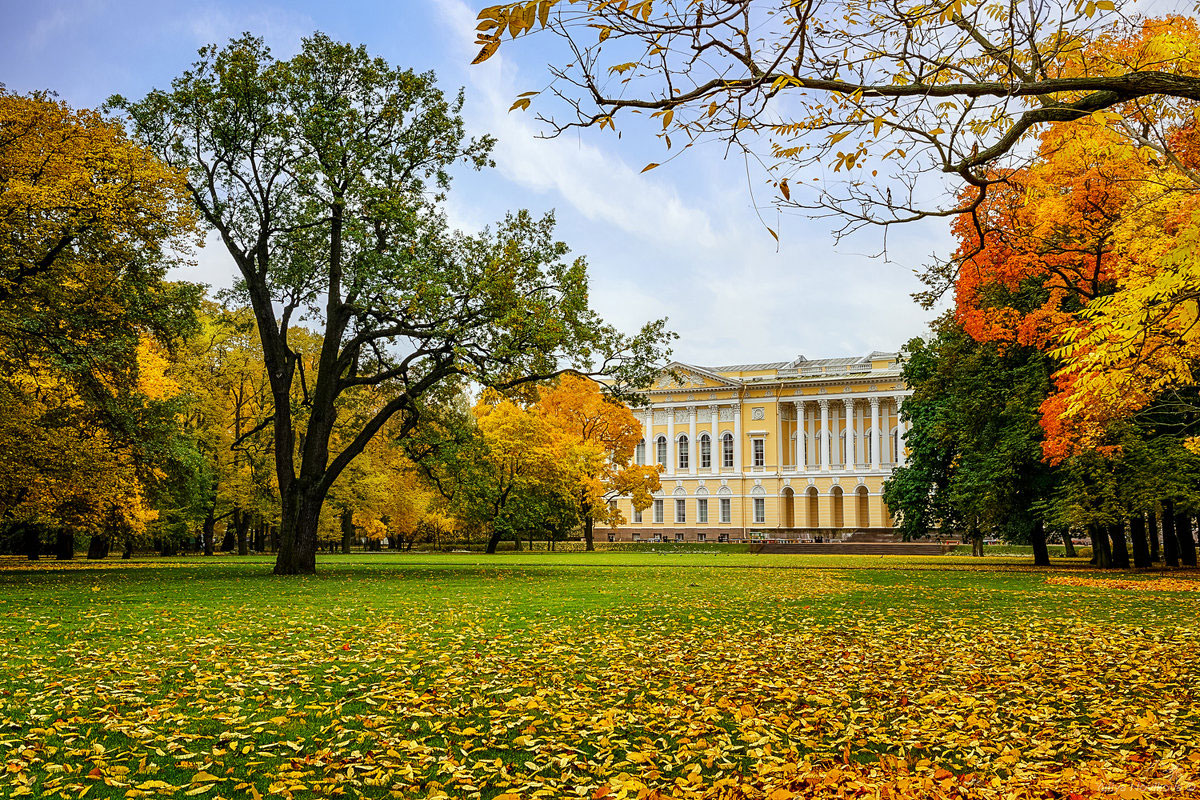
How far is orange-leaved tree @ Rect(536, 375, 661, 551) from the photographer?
45.1 m

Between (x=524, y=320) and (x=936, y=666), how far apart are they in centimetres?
1344

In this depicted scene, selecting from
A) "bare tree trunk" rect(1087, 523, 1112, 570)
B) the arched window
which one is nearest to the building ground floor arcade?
the arched window

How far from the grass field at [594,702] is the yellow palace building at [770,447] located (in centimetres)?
5965

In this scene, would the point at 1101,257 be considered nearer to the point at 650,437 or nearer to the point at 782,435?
the point at 782,435

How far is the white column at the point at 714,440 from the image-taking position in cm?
7444

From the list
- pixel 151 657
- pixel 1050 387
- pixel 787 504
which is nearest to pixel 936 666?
pixel 151 657

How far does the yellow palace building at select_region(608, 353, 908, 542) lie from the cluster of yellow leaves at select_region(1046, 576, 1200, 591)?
49.4m

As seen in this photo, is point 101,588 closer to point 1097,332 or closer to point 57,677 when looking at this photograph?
point 57,677

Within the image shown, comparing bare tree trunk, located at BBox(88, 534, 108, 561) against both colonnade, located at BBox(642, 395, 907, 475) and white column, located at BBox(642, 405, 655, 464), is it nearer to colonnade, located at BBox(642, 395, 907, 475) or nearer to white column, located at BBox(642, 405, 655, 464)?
colonnade, located at BBox(642, 395, 907, 475)

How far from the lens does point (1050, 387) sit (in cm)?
2353

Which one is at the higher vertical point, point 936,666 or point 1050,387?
point 1050,387

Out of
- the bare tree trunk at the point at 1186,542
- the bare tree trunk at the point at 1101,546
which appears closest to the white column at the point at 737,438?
the bare tree trunk at the point at 1186,542

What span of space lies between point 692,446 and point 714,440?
2114 millimetres

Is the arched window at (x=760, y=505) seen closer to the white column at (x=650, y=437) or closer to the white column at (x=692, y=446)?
the white column at (x=692, y=446)
